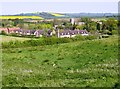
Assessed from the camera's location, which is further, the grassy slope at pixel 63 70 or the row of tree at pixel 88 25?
the row of tree at pixel 88 25

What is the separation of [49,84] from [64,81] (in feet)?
2.92

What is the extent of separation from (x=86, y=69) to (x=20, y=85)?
4.60 meters

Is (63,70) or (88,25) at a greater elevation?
(63,70)

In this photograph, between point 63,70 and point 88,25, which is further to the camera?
point 88,25

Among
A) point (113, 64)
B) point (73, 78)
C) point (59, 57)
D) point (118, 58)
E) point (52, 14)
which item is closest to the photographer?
point (73, 78)

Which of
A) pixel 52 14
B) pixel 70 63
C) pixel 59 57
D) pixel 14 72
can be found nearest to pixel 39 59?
pixel 59 57

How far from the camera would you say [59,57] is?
21.7 meters

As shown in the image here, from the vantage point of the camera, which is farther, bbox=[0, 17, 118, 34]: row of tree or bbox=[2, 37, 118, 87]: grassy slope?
bbox=[0, 17, 118, 34]: row of tree

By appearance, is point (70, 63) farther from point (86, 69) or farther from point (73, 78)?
point (73, 78)

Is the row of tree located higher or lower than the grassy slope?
lower

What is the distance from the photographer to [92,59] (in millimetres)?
20438

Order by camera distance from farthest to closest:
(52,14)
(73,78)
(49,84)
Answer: (52,14) → (73,78) → (49,84)

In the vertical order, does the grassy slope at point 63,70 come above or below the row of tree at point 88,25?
above

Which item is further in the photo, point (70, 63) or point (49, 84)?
point (70, 63)
